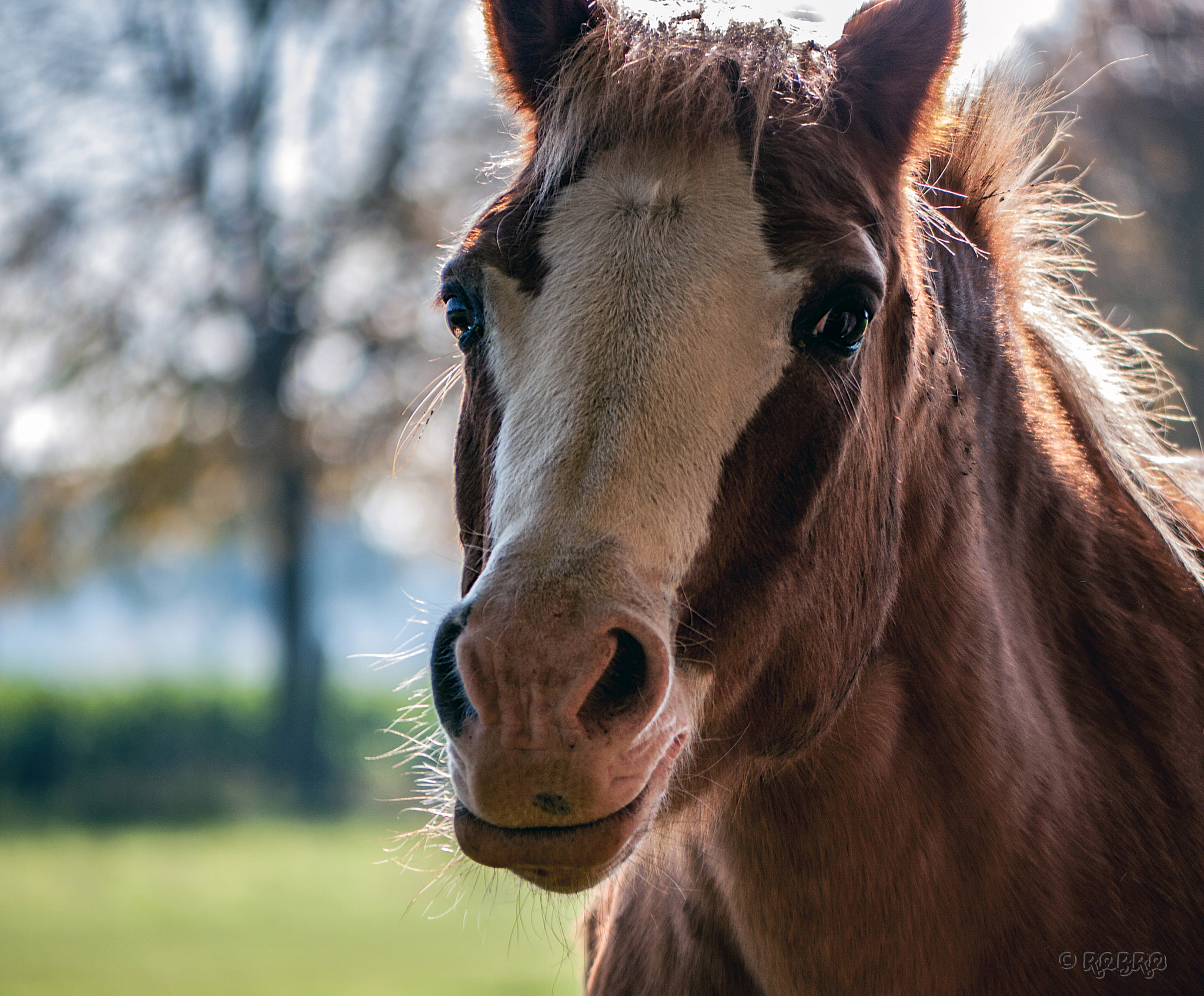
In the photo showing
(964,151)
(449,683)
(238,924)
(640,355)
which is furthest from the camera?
(238,924)

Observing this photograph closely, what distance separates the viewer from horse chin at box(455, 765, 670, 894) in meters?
1.50

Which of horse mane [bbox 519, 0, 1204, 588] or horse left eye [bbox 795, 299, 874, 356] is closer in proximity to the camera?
horse left eye [bbox 795, 299, 874, 356]

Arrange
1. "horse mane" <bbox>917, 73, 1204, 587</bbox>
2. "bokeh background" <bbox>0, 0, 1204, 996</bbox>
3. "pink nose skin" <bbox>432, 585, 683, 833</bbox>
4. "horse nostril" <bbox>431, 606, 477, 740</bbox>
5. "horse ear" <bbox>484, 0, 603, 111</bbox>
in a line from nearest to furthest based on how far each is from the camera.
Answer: "pink nose skin" <bbox>432, 585, 683, 833</bbox>
"horse nostril" <bbox>431, 606, 477, 740</bbox>
"horse ear" <bbox>484, 0, 603, 111</bbox>
"horse mane" <bbox>917, 73, 1204, 587</bbox>
"bokeh background" <bbox>0, 0, 1204, 996</bbox>

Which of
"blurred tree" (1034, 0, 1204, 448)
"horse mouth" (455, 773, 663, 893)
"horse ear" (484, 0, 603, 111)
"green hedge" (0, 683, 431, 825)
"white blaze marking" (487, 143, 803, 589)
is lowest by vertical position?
"green hedge" (0, 683, 431, 825)

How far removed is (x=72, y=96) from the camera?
14.2 metres

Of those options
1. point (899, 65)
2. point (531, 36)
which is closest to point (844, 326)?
point (899, 65)

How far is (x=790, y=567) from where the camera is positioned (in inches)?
72.0

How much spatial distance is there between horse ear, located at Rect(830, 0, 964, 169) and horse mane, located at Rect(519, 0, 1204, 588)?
8 centimetres

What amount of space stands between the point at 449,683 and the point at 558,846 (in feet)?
0.96

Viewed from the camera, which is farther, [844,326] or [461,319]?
[461,319]

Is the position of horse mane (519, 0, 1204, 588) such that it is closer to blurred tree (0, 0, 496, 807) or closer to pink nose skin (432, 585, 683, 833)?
pink nose skin (432, 585, 683, 833)

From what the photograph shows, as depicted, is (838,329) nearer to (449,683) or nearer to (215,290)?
(449,683)

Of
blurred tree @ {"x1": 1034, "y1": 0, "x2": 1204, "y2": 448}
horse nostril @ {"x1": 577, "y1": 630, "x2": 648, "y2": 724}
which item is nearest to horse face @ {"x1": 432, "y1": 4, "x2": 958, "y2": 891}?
horse nostril @ {"x1": 577, "y1": 630, "x2": 648, "y2": 724}

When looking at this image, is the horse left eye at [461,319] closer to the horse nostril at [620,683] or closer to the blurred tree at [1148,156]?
the horse nostril at [620,683]
